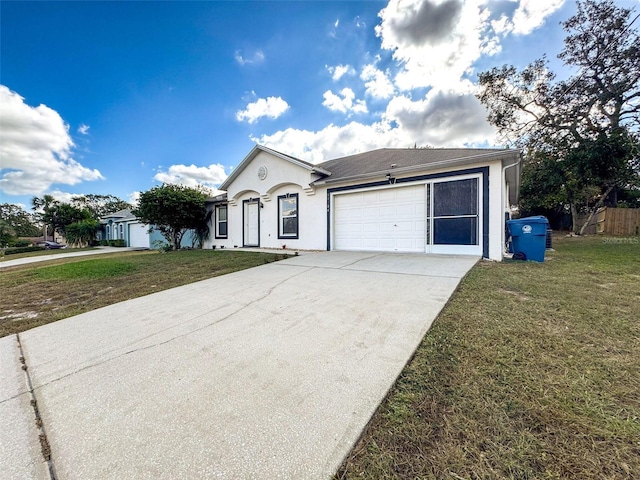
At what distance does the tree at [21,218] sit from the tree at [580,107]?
6616 cm

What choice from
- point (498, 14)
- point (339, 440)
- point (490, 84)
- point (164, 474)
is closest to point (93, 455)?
point (164, 474)

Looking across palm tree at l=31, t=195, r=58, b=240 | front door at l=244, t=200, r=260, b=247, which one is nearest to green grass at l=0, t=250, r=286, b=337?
front door at l=244, t=200, r=260, b=247

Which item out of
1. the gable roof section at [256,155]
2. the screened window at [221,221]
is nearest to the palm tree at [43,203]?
the screened window at [221,221]

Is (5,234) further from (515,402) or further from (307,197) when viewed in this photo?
(515,402)

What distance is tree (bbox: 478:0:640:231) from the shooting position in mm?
10922

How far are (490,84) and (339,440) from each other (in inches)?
799

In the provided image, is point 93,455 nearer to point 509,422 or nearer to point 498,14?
point 509,422

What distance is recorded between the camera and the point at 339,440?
1434 mm

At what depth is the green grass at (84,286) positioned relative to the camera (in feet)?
12.7

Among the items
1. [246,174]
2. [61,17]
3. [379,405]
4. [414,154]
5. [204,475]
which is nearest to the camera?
[204,475]

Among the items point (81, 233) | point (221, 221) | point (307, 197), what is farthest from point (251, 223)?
point (81, 233)

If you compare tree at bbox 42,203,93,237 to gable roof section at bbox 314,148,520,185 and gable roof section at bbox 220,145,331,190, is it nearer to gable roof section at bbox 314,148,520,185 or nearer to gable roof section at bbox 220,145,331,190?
gable roof section at bbox 220,145,331,190

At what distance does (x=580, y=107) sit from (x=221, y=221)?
19970 mm

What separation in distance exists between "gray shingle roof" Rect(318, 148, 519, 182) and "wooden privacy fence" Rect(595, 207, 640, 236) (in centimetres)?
1638
